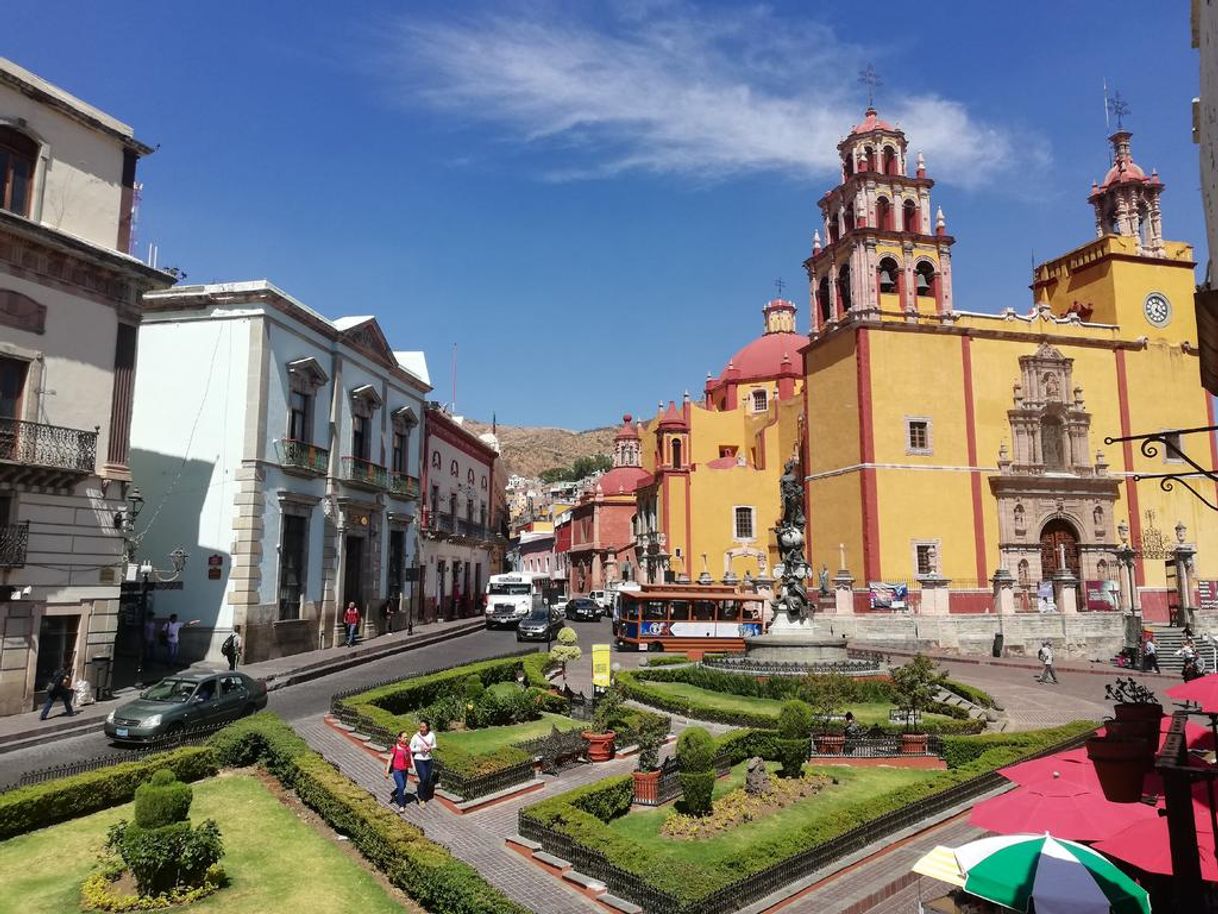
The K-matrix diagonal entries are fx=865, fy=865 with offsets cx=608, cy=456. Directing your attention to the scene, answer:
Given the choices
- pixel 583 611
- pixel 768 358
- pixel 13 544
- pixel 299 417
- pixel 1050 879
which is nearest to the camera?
pixel 1050 879

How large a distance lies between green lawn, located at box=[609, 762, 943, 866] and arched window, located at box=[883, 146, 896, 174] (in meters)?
34.6

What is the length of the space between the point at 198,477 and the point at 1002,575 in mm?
29389

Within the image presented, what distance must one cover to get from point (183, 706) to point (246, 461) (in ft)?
34.6

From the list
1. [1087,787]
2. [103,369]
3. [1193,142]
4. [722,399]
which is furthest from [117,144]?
[722,399]

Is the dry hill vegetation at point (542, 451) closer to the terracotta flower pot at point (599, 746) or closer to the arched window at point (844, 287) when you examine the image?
the arched window at point (844, 287)

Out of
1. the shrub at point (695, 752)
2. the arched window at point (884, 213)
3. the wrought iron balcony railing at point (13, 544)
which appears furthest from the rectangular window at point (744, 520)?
the shrub at point (695, 752)

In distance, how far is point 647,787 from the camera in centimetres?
1281

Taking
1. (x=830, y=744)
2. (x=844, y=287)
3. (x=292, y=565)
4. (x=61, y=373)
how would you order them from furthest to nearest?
1. (x=844, y=287)
2. (x=292, y=565)
3. (x=61, y=373)
4. (x=830, y=744)

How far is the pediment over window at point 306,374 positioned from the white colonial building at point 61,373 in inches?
265

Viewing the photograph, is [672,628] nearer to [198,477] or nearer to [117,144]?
[198,477]

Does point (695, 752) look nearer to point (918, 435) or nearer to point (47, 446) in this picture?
point (47, 446)

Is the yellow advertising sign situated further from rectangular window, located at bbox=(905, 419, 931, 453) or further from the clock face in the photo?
the clock face

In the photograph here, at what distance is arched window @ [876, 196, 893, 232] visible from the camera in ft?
137

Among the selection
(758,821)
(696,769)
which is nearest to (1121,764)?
(696,769)
